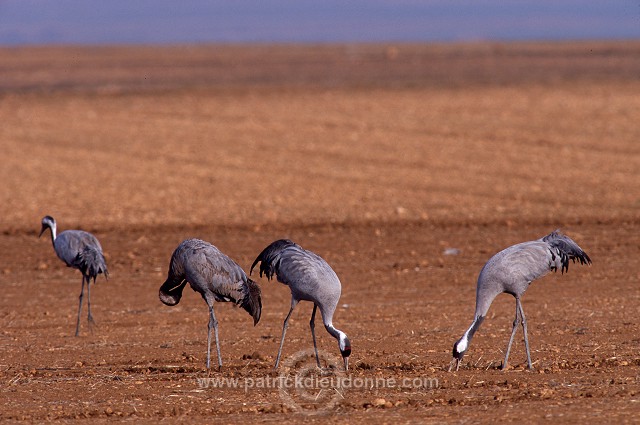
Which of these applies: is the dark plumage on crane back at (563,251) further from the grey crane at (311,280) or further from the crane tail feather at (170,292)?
the crane tail feather at (170,292)

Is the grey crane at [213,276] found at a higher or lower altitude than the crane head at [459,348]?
higher

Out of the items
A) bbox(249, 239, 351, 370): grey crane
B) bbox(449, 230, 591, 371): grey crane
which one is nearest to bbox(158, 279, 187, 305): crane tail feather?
bbox(249, 239, 351, 370): grey crane

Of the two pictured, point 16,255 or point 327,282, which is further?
point 16,255

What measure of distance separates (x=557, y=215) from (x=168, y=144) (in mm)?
11985

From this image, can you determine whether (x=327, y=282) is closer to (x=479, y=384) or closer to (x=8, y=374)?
(x=479, y=384)

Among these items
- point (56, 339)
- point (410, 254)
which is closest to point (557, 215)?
point (410, 254)

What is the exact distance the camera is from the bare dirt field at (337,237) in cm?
796

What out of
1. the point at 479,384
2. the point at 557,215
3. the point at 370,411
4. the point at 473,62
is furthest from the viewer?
the point at 473,62

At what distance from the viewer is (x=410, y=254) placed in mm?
14320

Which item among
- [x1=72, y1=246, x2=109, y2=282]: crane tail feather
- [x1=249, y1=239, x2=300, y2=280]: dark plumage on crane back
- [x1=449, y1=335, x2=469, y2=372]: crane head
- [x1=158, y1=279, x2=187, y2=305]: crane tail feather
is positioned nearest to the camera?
[x1=449, y1=335, x2=469, y2=372]: crane head

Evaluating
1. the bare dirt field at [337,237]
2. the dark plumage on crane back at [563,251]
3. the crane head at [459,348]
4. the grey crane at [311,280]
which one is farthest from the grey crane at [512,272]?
the grey crane at [311,280]

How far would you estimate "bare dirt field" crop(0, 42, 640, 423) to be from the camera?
7961 millimetres

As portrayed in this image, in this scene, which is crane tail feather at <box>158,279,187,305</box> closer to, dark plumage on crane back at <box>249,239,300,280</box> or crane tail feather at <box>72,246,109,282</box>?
dark plumage on crane back at <box>249,239,300,280</box>

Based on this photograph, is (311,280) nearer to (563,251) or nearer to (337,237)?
(563,251)
